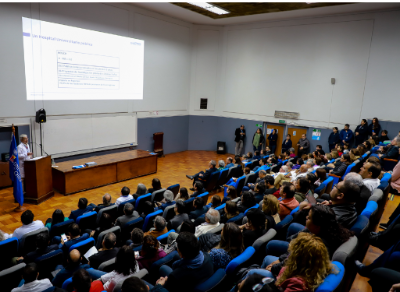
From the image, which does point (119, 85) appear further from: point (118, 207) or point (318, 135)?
point (318, 135)

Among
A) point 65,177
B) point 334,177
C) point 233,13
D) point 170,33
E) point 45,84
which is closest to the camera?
point 334,177

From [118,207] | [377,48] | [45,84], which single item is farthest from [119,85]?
[377,48]

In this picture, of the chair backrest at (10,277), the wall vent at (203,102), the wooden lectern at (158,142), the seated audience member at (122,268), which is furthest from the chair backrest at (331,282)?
the wall vent at (203,102)

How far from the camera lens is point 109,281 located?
2260mm

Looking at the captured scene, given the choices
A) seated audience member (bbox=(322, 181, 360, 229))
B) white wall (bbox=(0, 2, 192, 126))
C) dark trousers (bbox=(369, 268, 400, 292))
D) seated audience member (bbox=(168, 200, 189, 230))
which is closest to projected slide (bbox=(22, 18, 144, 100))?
white wall (bbox=(0, 2, 192, 126))

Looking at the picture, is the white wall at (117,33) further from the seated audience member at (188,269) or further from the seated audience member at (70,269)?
the seated audience member at (188,269)

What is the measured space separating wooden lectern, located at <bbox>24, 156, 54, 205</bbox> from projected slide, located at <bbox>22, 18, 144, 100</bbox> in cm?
206

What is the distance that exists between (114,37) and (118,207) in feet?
20.4

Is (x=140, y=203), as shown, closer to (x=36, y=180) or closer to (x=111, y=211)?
(x=111, y=211)

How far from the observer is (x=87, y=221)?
400 centimetres

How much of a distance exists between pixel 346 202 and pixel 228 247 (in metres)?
1.22

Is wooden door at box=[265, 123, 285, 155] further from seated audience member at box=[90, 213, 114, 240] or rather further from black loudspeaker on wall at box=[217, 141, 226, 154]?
seated audience member at box=[90, 213, 114, 240]

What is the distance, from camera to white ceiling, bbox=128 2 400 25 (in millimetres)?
8230

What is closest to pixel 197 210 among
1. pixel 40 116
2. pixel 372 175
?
pixel 372 175
